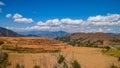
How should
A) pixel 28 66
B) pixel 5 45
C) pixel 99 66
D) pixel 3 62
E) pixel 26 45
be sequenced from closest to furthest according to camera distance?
pixel 3 62 → pixel 28 66 → pixel 99 66 → pixel 5 45 → pixel 26 45

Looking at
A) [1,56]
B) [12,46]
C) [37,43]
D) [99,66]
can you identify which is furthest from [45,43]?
[1,56]

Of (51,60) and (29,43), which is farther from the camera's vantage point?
(29,43)

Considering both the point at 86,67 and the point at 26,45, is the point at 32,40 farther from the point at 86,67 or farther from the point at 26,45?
the point at 86,67

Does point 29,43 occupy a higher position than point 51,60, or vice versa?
point 29,43

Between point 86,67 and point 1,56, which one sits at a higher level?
point 1,56

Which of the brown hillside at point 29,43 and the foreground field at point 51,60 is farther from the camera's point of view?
the brown hillside at point 29,43

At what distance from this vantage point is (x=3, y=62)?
1538 inches

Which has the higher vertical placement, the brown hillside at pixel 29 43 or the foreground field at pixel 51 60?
the brown hillside at pixel 29 43

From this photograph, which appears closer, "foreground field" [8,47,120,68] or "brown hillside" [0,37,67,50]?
"foreground field" [8,47,120,68]

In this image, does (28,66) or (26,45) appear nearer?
(28,66)

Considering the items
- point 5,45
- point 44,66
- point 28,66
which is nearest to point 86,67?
point 44,66

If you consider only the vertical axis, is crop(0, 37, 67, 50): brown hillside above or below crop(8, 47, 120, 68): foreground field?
above

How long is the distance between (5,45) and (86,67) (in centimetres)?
Result: 4036

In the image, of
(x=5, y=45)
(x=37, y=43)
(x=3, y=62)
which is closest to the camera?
(x=3, y=62)
